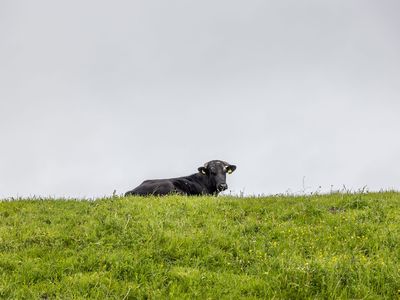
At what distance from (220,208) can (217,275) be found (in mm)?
4736

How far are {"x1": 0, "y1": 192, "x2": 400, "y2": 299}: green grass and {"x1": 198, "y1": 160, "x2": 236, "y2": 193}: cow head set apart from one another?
385 inches

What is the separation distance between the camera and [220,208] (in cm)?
1422

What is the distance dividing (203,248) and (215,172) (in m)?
14.3

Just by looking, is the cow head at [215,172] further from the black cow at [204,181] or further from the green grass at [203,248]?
the green grass at [203,248]

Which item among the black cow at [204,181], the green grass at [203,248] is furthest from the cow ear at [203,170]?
the green grass at [203,248]

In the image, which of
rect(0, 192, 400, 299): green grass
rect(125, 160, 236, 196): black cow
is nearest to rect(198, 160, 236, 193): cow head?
rect(125, 160, 236, 196): black cow

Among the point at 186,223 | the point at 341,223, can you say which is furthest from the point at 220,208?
the point at 341,223

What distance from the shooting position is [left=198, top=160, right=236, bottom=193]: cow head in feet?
82.2

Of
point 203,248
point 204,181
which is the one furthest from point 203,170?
point 203,248

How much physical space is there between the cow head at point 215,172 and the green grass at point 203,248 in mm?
9787

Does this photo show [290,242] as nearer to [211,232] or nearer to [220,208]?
[211,232]

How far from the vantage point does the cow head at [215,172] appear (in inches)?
986

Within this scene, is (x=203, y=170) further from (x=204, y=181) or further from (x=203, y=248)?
(x=203, y=248)

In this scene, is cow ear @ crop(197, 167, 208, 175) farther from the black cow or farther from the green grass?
the green grass
